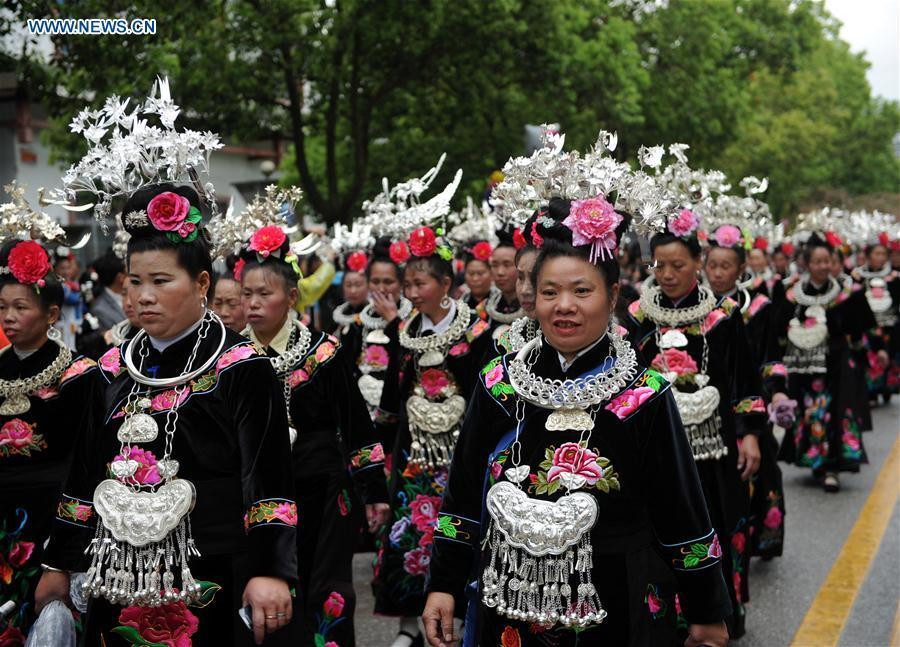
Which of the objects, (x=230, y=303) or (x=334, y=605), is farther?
(x=230, y=303)

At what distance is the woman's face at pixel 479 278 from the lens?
8.89m

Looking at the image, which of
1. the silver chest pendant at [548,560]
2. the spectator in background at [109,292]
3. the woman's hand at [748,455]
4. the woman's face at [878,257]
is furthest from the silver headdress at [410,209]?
the woman's face at [878,257]

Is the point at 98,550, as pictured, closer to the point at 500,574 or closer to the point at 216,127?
the point at 500,574

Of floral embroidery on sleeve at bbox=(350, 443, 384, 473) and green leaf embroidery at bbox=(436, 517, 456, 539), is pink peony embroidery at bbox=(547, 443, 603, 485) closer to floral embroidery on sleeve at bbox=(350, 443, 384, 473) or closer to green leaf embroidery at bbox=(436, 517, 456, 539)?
green leaf embroidery at bbox=(436, 517, 456, 539)

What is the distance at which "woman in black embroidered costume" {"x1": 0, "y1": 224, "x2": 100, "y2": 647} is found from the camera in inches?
210

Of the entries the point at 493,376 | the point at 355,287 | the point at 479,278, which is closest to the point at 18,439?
the point at 493,376

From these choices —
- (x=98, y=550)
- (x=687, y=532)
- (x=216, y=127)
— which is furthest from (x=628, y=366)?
(x=216, y=127)

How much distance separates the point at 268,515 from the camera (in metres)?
3.69

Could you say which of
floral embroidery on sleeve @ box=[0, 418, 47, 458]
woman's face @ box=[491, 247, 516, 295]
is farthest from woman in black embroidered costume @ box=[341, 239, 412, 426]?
floral embroidery on sleeve @ box=[0, 418, 47, 458]

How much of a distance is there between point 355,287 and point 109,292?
2.06 metres

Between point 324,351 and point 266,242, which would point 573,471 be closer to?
point 324,351

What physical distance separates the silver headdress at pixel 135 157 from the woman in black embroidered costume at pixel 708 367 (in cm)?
275

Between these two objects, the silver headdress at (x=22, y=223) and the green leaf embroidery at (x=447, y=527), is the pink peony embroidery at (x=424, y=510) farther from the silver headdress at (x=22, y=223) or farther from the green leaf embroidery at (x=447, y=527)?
the green leaf embroidery at (x=447, y=527)

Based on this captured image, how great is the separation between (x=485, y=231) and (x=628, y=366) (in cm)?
643
